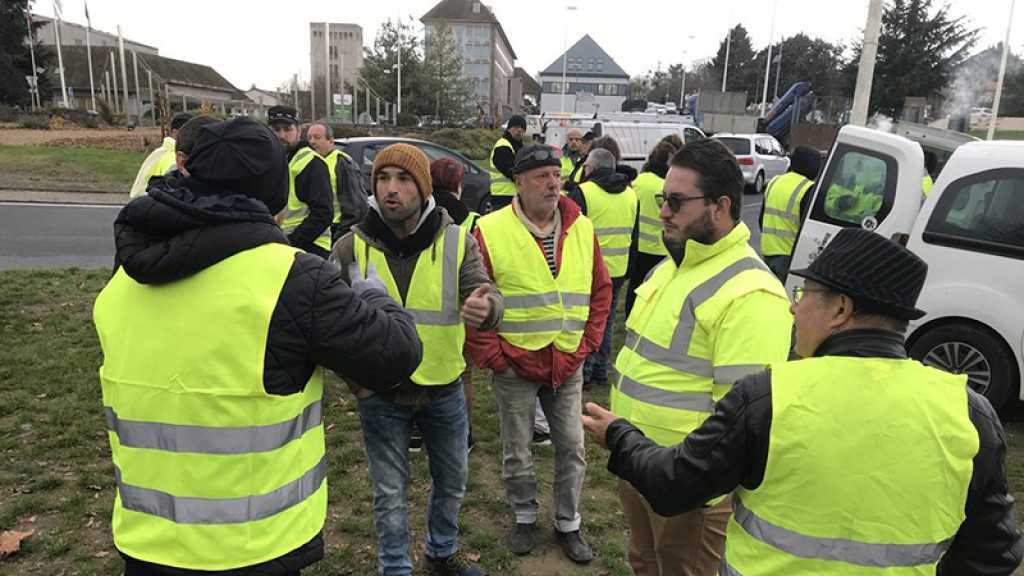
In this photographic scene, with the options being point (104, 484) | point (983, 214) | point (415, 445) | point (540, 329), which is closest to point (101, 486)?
point (104, 484)

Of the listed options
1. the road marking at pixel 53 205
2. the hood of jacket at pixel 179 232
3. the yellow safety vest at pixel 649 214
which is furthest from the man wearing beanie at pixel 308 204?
the road marking at pixel 53 205

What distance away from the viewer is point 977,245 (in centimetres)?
489

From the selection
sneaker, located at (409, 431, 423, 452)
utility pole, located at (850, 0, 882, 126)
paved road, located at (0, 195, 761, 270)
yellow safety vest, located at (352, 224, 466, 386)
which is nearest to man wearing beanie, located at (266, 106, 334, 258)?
sneaker, located at (409, 431, 423, 452)

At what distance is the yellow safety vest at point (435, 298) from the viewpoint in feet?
9.53

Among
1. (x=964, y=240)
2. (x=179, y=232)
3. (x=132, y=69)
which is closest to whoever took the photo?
(x=179, y=232)

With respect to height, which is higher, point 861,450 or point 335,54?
point 335,54

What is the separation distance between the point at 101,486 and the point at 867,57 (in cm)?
1447

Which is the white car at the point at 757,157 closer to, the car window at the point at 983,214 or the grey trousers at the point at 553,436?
the car window at the point at 983,214

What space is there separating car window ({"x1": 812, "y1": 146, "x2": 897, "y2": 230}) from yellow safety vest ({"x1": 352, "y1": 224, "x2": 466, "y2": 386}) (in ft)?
12.6

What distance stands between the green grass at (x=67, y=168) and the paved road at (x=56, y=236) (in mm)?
2886

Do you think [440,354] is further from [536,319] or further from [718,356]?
[718,356]

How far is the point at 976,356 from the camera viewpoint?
5.02 m

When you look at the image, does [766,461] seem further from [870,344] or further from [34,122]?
[34,122]

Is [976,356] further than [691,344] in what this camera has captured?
Yes
